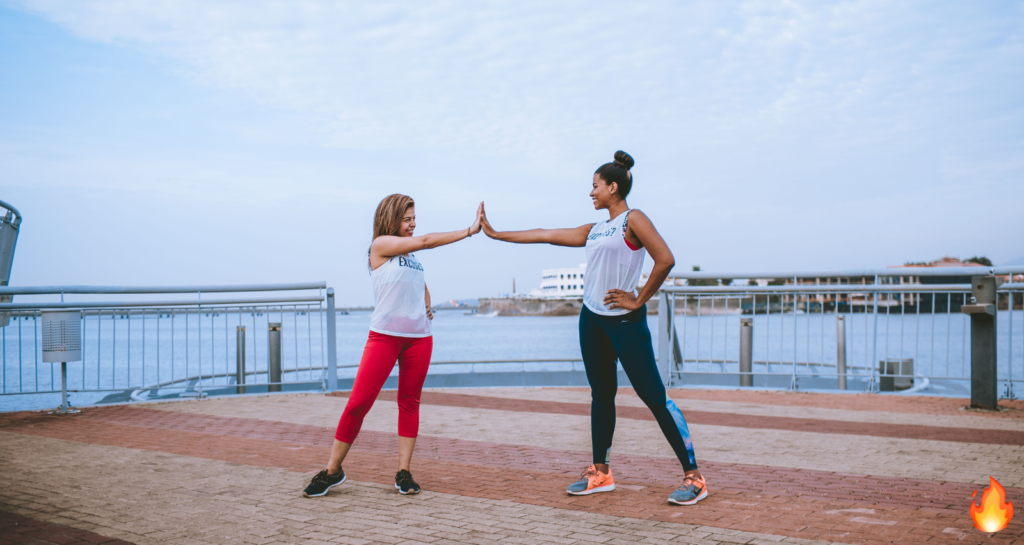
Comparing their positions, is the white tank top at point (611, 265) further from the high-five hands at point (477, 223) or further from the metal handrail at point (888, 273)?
the metal handrail at point (888, 273)

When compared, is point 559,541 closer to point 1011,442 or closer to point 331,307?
point 1011,442

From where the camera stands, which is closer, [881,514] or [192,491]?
[881,514]

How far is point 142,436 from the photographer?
5.82 metres

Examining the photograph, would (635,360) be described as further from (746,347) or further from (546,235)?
(746,347)

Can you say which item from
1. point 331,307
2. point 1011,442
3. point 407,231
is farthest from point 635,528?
point 331,307

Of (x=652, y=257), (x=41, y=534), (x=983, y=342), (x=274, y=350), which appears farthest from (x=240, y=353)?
(x=983, y=342)

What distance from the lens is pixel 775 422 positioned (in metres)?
6.48

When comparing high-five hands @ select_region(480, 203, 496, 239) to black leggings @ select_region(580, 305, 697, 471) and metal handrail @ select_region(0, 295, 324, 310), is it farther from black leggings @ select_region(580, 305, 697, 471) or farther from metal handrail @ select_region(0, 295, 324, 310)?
metal handrail @ select_region(0, 295, 324, 310)

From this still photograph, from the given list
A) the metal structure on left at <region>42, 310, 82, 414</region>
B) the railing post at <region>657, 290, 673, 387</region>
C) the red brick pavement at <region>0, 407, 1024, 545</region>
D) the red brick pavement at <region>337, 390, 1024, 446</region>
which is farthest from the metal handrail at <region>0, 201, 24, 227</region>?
the railing post at <region>657, 290, 673, 387</region>

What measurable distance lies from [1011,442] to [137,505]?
6.07 metres

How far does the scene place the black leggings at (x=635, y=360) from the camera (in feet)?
12.1

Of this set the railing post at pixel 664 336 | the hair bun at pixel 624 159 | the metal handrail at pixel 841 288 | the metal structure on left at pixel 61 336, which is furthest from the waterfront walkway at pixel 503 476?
the hair bun at pixel 624 159

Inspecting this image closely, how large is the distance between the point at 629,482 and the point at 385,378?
62.3 inches

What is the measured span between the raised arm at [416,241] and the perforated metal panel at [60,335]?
15.6 feet
